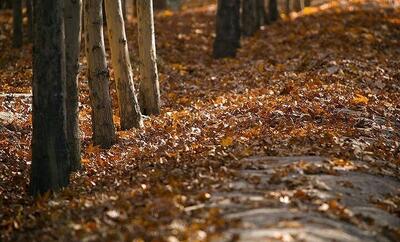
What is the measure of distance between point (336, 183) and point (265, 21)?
2270 cm

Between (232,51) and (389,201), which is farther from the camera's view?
(232,51)

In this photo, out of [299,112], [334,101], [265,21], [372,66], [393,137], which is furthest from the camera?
[265,21]

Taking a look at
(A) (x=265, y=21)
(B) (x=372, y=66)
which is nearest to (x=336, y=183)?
(B) (x=372, y=66)

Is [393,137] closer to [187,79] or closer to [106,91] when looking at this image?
[106,91]

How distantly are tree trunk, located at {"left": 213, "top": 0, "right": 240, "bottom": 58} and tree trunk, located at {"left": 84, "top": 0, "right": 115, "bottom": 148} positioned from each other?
11379 millimetres

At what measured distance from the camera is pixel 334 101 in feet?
45.3

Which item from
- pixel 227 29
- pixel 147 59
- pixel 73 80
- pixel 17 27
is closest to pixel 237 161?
pixel 73 80

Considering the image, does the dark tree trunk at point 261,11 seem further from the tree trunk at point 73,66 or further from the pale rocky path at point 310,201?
the pale rocky path at point 310,201

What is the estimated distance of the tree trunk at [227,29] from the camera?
22.8 metres

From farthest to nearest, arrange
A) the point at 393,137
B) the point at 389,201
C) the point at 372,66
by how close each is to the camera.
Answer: the point at 372,66, the point at 393,137, the point at 389,201

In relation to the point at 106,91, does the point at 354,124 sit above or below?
below

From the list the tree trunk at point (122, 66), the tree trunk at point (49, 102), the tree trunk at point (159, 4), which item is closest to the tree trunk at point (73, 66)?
the tree trunk at point (49, 102)

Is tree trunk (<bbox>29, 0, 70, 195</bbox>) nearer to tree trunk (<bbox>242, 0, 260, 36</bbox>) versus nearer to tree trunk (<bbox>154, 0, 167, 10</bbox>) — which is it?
tree trunk (<bbox>242, 0, 260, 36</bbox>)

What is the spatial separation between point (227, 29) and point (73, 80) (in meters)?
13.8
